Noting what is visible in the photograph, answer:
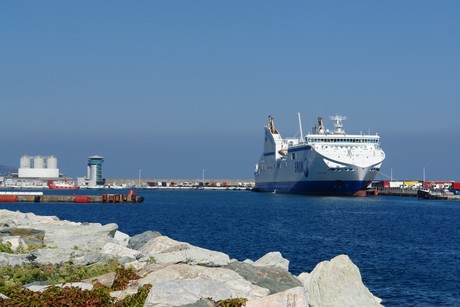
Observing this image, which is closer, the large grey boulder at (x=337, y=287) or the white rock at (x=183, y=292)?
the white rock at (x=183, y=292)

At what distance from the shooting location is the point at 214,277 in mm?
14641

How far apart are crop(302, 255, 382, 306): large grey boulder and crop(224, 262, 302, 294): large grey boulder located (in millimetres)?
873

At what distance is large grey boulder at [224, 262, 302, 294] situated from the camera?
49.8 feet

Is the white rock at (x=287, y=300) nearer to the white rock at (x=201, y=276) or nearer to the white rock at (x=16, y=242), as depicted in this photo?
the white rock at (x=201, y=276)

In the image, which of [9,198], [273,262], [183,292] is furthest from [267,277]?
[9,198]

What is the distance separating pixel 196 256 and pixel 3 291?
4.92 metres

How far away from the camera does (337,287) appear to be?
14125 millimetres

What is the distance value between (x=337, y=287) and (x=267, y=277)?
7.17 feet

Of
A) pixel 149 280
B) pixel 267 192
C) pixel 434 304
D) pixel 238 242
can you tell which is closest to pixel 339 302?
pixel 149 280

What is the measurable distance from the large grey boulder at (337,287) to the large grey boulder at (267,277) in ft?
2.86

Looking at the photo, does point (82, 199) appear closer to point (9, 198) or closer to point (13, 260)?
point (9, 198)

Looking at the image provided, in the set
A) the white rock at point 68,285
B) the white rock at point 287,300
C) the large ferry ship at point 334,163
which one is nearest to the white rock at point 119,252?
the white rock at point 68,285

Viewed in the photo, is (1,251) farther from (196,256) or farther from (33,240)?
(196,256)

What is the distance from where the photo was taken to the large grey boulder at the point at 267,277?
1516cm
